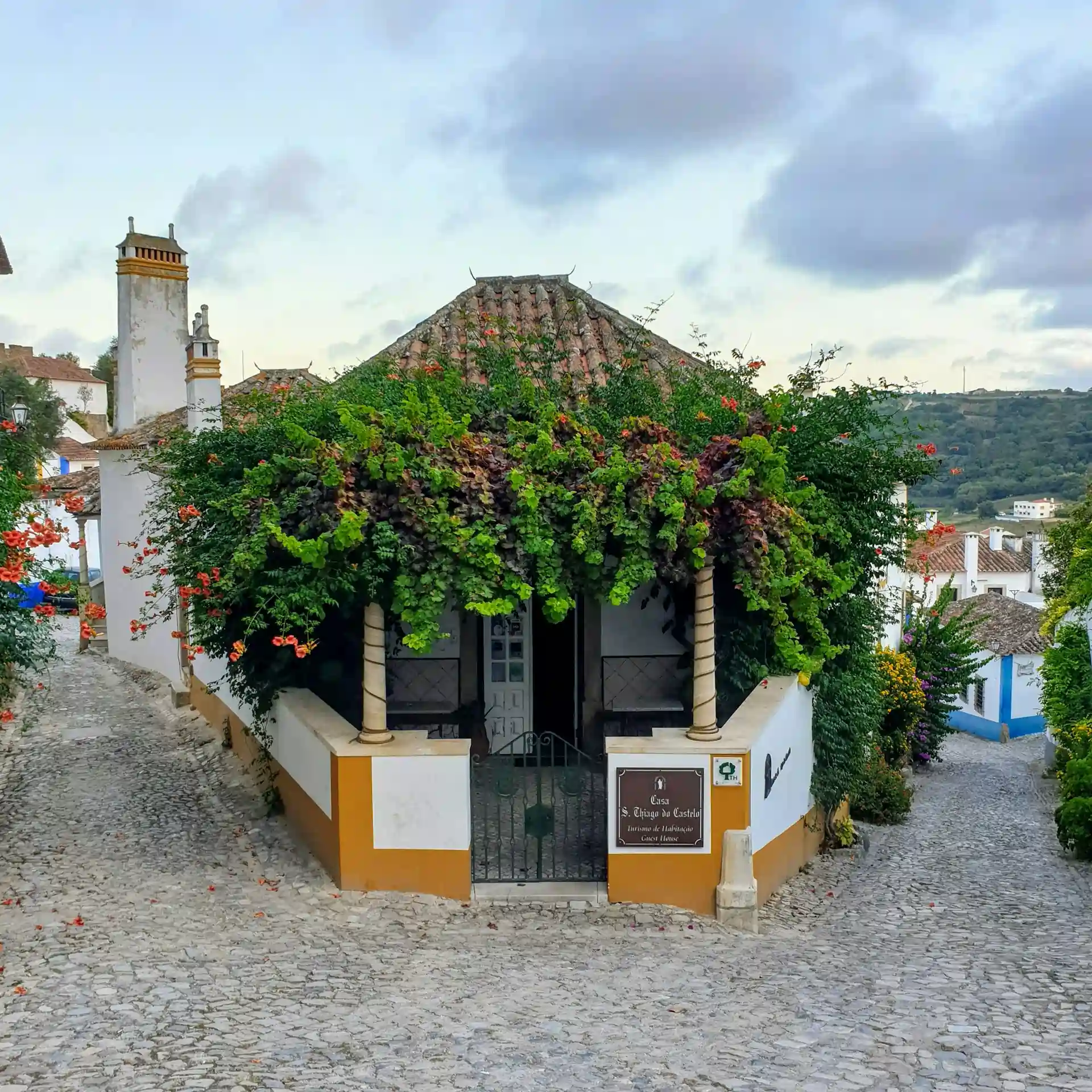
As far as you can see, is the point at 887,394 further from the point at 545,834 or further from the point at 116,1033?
the point at 116,1033

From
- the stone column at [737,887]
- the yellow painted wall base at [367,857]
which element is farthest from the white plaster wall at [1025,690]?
the yellow painted wall base at [367,857]

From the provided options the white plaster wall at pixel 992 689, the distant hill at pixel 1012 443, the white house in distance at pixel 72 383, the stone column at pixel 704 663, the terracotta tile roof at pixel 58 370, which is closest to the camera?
the stone column at pixel 704 663

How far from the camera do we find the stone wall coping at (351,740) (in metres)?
8.30

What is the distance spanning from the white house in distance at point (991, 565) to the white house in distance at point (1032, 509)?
13953 mm

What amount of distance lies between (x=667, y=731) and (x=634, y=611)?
294cm

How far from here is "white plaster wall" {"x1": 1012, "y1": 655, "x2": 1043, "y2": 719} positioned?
119ft

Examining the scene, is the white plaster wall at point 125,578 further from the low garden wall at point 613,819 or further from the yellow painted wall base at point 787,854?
the yellow painted wall base at point 787,854

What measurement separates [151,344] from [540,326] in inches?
371

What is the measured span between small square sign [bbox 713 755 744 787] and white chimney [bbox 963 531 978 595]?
40.7m

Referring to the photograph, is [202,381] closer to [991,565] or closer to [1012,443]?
[991,565]

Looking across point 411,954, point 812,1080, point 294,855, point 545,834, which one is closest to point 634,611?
point 545,834

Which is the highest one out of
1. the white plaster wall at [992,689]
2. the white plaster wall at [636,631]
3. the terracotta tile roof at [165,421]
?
the terracotta tile roof at [165,421]

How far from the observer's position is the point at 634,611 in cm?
1177

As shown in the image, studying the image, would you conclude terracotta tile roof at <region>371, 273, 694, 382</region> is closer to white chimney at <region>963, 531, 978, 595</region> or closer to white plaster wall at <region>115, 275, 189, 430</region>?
white plaster wall at <region>115, 275, 189, 430</region>
